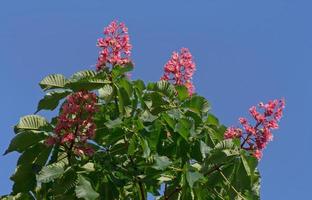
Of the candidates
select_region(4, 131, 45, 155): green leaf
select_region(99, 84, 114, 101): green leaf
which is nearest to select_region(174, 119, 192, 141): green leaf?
select_region(99, 84, 114, 101): green leaf

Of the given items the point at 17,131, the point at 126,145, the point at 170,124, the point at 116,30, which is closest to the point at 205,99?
the point at 170,124

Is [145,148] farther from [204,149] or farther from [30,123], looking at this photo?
[30,123]

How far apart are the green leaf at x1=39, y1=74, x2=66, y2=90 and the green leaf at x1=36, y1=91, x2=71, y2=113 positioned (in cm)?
4

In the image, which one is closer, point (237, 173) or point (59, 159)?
point (237, 173)

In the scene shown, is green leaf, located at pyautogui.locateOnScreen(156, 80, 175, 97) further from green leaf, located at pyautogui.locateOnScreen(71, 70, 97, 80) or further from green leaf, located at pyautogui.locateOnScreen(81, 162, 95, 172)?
green leaf, located at pyautogui.locateOnScreen(81, 162, 95, 172)

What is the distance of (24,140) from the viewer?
11.6ft

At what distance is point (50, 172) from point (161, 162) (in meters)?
0.66

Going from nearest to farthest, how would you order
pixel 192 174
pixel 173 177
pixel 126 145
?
pixel 192 174
pixel 126 145
pixel 173 177

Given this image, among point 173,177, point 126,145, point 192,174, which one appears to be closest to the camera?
point 192,174

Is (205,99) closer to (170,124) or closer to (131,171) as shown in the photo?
(170,124)

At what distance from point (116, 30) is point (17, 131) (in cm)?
97

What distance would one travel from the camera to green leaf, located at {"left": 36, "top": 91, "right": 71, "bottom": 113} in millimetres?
3490

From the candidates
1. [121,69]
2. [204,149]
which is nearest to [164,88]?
[121,69]

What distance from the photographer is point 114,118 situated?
356 cm
